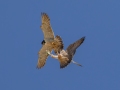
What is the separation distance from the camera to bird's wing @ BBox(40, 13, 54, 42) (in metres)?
29.6

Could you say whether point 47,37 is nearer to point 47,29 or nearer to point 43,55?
point 47,29

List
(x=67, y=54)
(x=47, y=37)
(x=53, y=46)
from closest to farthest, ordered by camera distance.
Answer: (x=67, y=54) < (x=53, y=46) < (x=47, y=37)

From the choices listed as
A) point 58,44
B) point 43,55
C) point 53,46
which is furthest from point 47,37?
point 43,55

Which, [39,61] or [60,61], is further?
[39,61]

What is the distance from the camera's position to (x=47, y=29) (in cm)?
2978

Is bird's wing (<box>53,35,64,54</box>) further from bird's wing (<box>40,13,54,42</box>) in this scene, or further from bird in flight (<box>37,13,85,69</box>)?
bird's wing (<box>40,13,54,42</box>)

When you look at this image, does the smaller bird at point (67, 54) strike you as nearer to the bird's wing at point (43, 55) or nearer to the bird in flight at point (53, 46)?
the bird in flight at point (53, 46)

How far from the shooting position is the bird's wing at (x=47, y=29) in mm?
29609

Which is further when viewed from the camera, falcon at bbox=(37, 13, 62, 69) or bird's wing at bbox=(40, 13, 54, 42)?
bird's wing at bbox=(40, 13, 54, 42)

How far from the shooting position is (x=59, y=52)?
2920cm

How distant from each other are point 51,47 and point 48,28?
2.03 ft

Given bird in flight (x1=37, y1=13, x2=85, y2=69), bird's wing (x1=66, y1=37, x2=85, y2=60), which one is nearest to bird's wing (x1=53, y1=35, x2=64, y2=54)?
bird in flight (x1=37, y1=13, x2=85, y2=69)

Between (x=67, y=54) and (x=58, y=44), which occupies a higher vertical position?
(x=58, y=44)

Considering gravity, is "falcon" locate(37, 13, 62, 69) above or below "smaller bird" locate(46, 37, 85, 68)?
above
